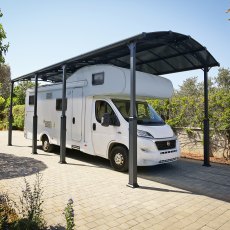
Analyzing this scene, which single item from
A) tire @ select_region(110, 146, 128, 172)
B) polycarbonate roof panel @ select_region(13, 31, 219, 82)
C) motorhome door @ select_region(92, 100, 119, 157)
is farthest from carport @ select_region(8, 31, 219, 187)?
tire @ select_region(110, 146, 128, 172)

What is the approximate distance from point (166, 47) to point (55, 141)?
572 centimetres

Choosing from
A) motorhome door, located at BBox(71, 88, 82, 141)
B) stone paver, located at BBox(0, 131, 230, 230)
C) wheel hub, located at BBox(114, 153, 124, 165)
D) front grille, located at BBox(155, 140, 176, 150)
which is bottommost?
stone paver, located at BBox(0, 131, 230, 230)

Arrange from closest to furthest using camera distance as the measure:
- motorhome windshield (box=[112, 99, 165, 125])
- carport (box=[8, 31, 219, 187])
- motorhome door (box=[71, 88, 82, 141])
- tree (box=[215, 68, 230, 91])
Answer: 1. carport (box=[8, 31, 219, 187])
2. motorhome windshield (box=[112, 99, 165, 125])
3. motorhome door (box=[71, 88, 82, 141])
4. tree (box=[215, 68, 230, 91])

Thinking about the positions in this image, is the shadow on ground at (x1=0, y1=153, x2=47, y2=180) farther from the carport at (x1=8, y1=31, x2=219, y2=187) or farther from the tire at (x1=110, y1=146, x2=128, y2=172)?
the tire at (x1=110, y1=146, x2=128, y2=172)

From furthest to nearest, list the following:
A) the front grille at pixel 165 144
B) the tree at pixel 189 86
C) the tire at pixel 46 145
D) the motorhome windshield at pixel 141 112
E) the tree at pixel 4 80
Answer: the tree at pixel 189 86, the tree at pixel 4 80, the tire at pixel 46 145, the motorhome windshield at pixel 141 112, the front grille at pixel 165 144

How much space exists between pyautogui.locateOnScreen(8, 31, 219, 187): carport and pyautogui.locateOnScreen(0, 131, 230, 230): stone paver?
2.26 feet

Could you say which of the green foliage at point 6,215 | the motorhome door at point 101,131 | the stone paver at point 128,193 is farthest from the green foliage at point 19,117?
the green foliage at point 6,215

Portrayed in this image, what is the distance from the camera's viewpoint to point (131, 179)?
5.98 meters

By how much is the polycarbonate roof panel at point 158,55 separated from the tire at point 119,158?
2974 mm

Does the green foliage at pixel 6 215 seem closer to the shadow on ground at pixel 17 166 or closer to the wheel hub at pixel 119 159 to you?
the shadow on ground at pixel 17 166

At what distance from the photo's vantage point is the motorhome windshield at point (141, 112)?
770cm

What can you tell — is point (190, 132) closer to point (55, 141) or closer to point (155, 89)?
point (155, 89)

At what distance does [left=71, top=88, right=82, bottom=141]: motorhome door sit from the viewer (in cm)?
888

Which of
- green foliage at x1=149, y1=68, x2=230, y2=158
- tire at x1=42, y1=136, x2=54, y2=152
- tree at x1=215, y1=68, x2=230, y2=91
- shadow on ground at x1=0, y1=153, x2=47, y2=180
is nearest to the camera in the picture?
shadow on ground at x1=0, y1=153, x2=47, y2=180
